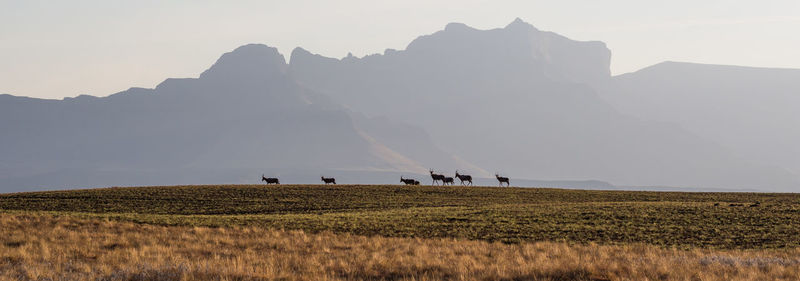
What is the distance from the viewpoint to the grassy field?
36.5 meters

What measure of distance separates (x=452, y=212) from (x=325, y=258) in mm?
23364

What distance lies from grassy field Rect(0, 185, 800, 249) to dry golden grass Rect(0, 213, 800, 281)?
14.6ft

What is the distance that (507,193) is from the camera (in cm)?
6981

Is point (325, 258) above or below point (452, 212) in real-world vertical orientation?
below

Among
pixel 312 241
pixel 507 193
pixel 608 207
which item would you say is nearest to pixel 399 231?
pixel 312 241

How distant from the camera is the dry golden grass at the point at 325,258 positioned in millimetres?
21094

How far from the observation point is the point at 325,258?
25.3m

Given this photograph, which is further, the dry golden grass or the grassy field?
the grassy field

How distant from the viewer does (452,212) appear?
4794 centimetres

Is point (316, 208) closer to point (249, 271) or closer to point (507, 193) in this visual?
point (507, 193)

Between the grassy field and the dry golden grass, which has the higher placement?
the grassy field

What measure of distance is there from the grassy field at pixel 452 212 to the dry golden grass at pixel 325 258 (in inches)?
176

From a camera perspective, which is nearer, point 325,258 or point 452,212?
point 325,258

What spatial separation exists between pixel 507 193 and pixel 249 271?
50.6m
